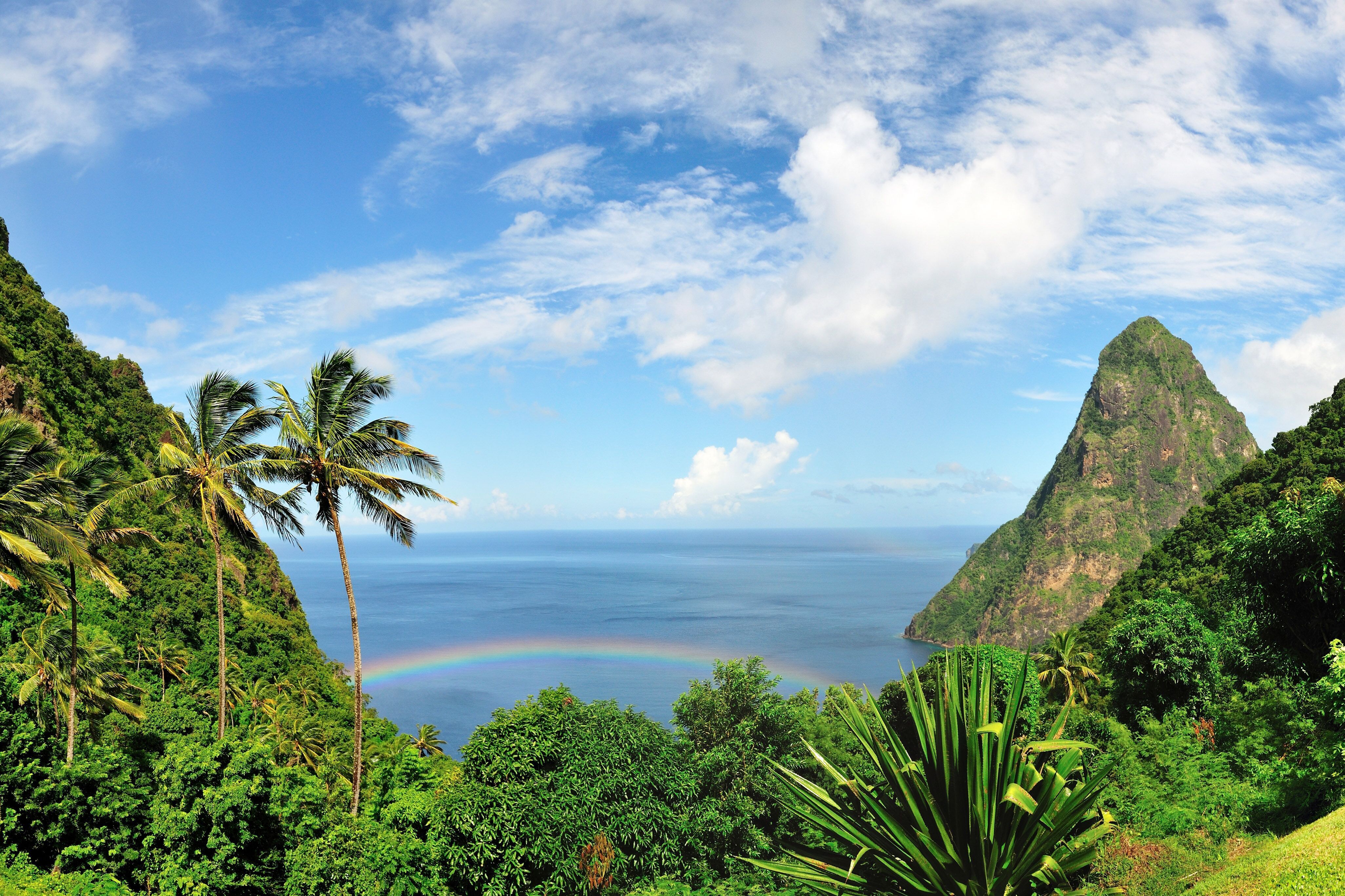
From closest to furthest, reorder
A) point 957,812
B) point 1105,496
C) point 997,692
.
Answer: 1. point 957,812
2. point 997,692
3. point 1105,496

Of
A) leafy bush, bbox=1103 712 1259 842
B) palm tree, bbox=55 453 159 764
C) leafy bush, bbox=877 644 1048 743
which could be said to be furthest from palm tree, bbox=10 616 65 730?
leafy bush, bbox=1103 712 1259 842

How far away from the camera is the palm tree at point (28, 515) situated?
11.0 metres

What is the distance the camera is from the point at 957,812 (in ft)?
21.4

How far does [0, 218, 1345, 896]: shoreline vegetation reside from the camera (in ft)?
22.0

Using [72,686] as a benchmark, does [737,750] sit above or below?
below

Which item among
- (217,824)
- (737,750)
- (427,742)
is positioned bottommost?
(427,742)

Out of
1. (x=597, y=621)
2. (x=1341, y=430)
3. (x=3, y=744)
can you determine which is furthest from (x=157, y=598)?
(x=597, y=621)

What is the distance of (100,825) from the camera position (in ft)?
43.9

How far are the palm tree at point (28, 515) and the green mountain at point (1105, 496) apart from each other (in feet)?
413

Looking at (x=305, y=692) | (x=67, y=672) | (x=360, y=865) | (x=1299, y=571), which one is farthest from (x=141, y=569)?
(x=1299, y=571)

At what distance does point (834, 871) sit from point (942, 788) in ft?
4.17

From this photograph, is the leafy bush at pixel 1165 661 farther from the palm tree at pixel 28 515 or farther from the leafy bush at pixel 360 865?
the palm tree at pixel 28 515

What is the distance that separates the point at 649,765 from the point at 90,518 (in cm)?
1294

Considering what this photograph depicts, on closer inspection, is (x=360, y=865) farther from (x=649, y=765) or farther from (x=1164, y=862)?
(x=1164, y=862)
